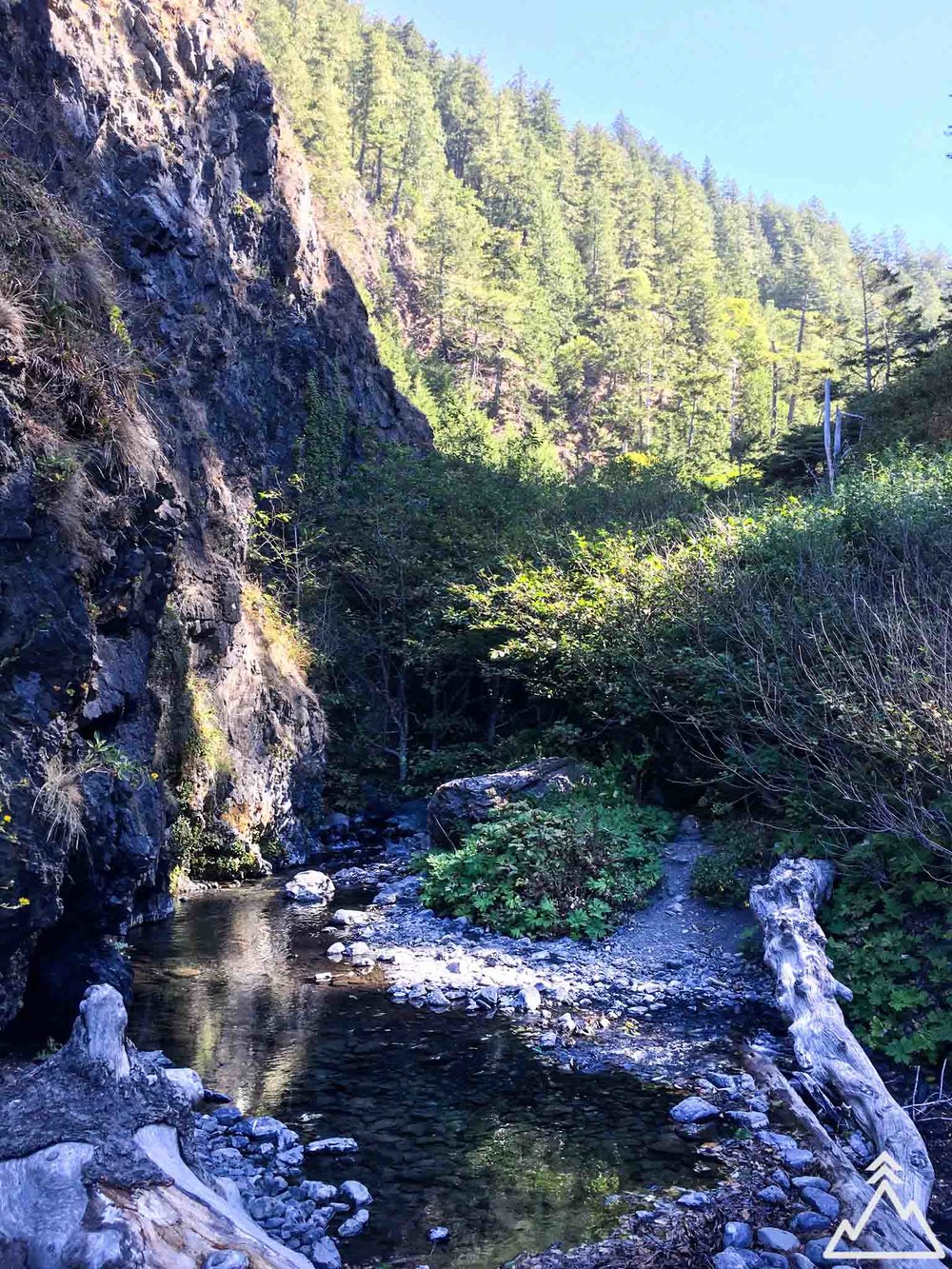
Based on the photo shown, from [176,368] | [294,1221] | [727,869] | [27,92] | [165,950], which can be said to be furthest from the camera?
[176,368]

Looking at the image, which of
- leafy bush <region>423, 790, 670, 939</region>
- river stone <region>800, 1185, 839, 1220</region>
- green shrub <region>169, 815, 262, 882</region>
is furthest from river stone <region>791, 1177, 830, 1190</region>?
green shrub <region>169, 815, 262, 882</region>

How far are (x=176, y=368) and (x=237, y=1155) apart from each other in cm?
1465

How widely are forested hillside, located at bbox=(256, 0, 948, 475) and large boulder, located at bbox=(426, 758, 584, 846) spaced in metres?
25.7

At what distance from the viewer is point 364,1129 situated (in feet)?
22.4

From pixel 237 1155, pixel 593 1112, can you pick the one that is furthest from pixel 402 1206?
pixel 593 1112

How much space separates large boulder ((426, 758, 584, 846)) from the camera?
47.1ft

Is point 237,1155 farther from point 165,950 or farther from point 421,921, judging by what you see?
point 421,921

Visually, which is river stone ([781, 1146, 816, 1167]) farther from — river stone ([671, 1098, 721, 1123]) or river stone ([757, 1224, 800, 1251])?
river stone ([757, 1224, 800, 1251])

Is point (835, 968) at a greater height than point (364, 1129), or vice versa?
point (835, 968)

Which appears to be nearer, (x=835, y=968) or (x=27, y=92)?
(x=835, y=968)

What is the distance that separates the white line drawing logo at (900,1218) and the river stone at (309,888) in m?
9.36

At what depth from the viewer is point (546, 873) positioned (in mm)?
12211

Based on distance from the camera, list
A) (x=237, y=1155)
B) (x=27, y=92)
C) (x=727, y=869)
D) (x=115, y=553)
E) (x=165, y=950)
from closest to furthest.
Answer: (x=237, y=1155) → (x=115, y=553) → (x=165, y=950) → (x=727, y=869) → (x=27, y=92)

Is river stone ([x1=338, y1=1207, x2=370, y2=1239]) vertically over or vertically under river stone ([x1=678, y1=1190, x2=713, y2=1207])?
under
